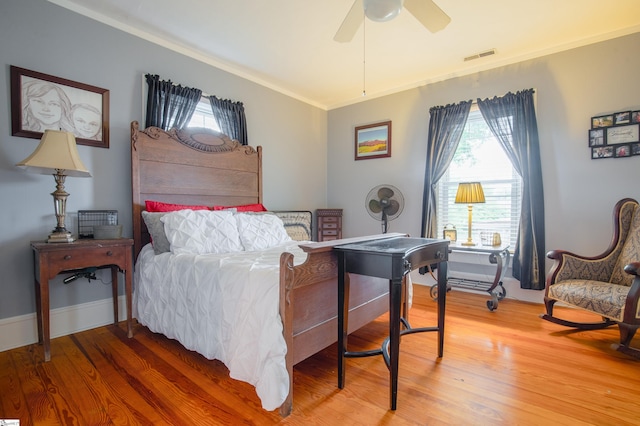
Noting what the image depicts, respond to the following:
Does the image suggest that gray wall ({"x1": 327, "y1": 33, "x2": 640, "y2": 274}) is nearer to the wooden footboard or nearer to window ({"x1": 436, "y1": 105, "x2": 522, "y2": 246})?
window ({"x1": 436, "y1": 105, "x2": 522, "y2": 246})

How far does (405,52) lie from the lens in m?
3.19

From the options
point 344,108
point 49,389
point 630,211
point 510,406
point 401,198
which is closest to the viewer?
point 510,406

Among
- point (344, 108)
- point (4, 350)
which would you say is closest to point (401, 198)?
point (344, 108)

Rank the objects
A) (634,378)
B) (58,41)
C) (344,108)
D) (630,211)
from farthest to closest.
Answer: (344,108)
(630,211)
(58,41)
(634,378)

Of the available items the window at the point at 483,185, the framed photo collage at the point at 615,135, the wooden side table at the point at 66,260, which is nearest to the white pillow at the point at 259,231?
the wooden side table at the point at 66,260

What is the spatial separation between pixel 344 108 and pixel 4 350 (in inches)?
175

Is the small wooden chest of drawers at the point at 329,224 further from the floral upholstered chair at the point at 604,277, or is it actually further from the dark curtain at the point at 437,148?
the floral upholstered chair at the point at 604,277

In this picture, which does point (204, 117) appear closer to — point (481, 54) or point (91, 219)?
point (91, 219)

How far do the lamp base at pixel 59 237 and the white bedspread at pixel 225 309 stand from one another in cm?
52

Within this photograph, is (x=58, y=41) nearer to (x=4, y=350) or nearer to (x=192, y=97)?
(x=192, y=97)

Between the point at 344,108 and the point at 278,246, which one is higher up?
the point at 344,108

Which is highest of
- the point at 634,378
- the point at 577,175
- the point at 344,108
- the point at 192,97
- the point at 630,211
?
the point at 344,108

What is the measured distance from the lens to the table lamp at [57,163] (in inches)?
77.9

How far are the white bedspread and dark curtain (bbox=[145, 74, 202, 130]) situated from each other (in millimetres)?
1264
